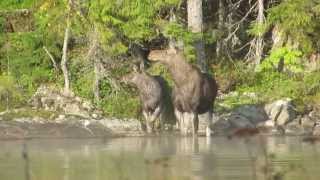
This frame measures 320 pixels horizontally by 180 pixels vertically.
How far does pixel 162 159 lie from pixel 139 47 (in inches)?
443

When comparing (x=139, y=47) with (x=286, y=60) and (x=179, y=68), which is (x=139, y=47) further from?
(x=179, y=68)

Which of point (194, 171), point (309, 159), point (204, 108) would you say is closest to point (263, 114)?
Result: point (204, 108)

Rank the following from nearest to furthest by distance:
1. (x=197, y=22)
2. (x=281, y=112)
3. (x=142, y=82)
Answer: (x=281, y=112) → (x=142, y=82) → (x=197, y=22)

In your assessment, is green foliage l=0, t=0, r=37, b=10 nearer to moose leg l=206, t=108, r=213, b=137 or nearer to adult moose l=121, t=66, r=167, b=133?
adult moose l=121, t=66, r=167, b=133

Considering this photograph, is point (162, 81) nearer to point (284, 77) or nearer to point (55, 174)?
point (284, 77)

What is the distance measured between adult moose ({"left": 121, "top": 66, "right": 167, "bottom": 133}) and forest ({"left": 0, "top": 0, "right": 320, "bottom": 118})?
28.9 inches

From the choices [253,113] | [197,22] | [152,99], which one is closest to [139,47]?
[197,22]

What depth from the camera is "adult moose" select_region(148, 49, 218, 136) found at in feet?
67.2

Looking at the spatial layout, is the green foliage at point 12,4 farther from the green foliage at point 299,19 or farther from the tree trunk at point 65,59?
the green foliage at point 299,19

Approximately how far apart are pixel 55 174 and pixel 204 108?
8772 mm

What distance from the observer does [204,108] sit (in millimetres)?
20656

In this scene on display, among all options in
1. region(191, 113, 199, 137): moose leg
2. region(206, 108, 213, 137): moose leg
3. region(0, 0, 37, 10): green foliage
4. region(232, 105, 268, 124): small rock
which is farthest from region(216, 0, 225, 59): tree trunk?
region(191, 113, 199, 137): moose leg

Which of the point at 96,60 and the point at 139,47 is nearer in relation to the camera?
the point at 96,60

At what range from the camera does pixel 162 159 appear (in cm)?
1406
